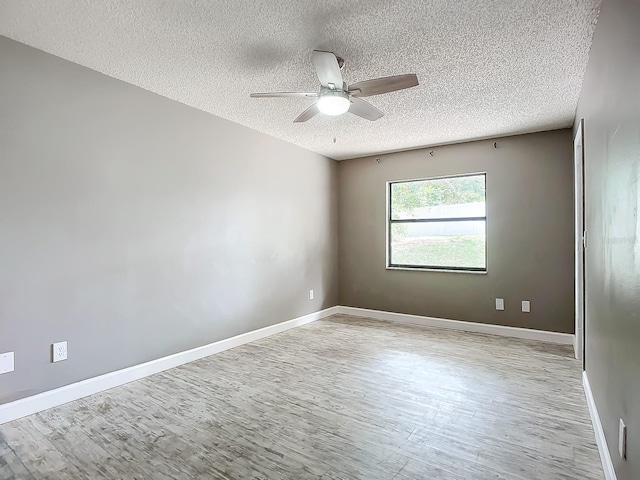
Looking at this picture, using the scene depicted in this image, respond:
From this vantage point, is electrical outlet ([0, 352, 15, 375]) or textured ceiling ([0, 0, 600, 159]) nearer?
textured ceiling ([0, 0, 600, 159])

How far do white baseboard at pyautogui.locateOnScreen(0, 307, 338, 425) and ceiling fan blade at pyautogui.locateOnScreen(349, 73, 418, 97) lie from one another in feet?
8.97

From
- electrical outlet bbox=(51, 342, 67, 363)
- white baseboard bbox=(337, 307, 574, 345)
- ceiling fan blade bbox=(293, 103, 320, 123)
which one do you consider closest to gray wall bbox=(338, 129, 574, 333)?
white baseboard bbox=(337, 307, 574, 345)

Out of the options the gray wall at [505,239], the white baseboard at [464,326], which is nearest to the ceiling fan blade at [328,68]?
the gray wall at [505,239]

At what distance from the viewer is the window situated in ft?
15.3

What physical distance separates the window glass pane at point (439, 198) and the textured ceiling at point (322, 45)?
4.23 feet

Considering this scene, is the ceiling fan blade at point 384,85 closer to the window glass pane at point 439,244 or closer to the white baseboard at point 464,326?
the window glass pane at point 439,244

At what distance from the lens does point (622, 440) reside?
57.9 inches

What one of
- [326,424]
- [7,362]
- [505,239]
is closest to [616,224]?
[326,424]

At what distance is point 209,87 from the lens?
3021 mm

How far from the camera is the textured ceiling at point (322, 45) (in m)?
2.00

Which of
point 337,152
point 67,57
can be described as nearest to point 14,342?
point 67,57

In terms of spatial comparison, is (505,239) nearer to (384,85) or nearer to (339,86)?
(384,85)

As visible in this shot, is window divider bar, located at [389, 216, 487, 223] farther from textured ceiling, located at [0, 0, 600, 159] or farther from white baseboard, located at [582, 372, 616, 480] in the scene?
white baseboard, located at [582, 372, 616, 480]

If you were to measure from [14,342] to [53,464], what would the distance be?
3.00ft
